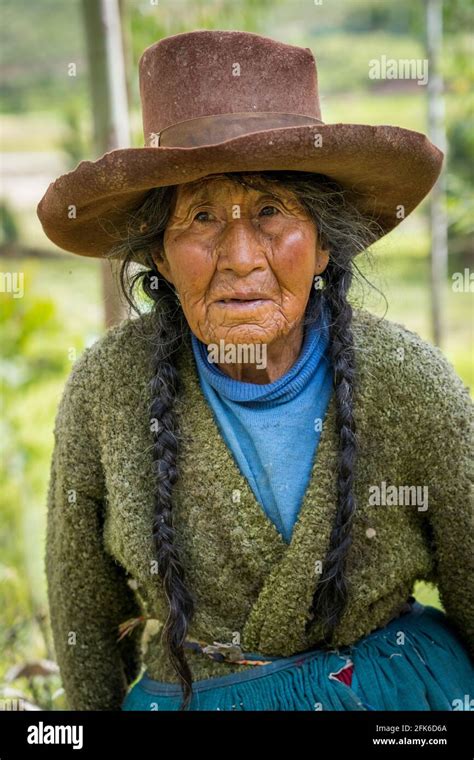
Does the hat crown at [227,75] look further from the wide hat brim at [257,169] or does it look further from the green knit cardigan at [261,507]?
the green knit cardigan at [261,507]

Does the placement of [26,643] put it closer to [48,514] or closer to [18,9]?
[48,514]

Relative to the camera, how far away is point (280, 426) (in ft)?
7.86

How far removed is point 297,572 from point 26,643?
207cm

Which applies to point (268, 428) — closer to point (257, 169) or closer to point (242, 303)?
point (242, 303)

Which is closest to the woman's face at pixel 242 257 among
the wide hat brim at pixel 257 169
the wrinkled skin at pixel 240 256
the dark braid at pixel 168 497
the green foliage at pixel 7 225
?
the wrinkled skin at pixel 240 256

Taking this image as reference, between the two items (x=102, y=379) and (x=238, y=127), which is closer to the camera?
Answer: (x=238, y=127)

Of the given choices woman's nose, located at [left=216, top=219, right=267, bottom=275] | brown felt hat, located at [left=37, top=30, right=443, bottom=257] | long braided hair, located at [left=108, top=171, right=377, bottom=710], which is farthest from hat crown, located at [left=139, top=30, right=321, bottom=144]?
woman's nose, located at [left=216, top=219, right=267, bottom=275]

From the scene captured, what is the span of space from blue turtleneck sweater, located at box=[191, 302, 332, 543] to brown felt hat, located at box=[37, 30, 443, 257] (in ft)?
1.54

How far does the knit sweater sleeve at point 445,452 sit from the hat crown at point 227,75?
756 mm

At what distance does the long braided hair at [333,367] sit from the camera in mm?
2305

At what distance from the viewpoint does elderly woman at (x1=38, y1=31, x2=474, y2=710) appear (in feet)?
7.36

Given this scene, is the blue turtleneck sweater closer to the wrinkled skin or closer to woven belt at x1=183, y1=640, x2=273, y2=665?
the wrinkled skin
